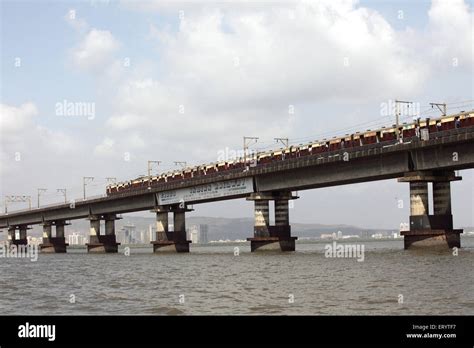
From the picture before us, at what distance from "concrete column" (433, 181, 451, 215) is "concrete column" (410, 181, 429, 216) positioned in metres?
1.42

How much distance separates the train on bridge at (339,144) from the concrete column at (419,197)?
14.2 ft

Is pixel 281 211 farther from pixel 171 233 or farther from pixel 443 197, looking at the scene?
pixel 171 233

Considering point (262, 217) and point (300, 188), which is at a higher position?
point (300, 188)

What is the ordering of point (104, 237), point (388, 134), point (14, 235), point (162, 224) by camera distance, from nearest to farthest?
point (388, 134) < point (162, 224) < point (104, 237) < point (14, 235)

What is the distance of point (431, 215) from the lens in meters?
61.4

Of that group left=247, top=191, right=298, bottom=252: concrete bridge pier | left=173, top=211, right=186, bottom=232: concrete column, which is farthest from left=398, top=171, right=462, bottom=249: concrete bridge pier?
left=173, top=211, right=186, bottom=232: concrete column

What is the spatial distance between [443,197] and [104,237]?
80.3m

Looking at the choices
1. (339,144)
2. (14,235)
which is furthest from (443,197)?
(14,235)

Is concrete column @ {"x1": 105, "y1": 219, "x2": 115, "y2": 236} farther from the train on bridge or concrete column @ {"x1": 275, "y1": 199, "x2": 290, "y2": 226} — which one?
concrete column @ {"x1": 275, "y1": 199, "x2": 290, "y2": 226}

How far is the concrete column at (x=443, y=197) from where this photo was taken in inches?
2459

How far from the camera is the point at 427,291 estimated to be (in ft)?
86.3

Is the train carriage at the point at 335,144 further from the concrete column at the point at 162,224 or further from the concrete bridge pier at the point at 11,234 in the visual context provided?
the concrete bridge pier at the point at 11,234

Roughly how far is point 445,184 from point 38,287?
134ft
